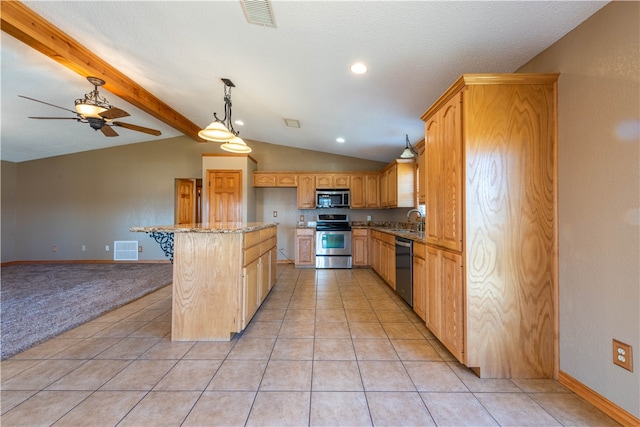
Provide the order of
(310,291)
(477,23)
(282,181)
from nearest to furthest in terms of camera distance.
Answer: (477,23) < (310,291) < (282,181)

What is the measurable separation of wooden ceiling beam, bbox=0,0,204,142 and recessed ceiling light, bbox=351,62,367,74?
2936 millimetres

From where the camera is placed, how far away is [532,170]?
1.78 m

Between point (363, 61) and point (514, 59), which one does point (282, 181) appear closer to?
point (363, 61)

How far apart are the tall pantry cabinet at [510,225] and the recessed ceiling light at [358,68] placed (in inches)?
37.1

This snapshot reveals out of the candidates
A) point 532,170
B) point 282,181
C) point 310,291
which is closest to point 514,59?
point 532,170

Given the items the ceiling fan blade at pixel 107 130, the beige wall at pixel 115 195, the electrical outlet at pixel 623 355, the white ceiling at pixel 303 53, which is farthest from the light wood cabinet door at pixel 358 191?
the electrical outlet at pixel 623 355

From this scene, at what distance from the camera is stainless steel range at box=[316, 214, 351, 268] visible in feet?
17.6

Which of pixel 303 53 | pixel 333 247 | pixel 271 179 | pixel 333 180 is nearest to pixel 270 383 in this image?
pixel 303 53

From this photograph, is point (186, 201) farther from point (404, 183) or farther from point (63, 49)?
point (404, 183)

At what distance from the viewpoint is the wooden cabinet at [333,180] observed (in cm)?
575

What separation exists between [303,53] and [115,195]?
603 cm

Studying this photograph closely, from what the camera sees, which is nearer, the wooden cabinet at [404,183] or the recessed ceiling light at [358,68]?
the recessed ceiling light at [358,68]

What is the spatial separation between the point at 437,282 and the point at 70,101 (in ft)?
18.4

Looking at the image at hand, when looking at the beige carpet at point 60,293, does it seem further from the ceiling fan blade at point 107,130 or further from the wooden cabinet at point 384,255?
the wooden cabinet at point 384,255
